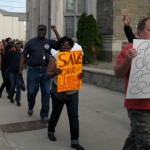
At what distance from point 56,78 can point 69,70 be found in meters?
0.23

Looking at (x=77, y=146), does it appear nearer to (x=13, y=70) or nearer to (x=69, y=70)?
(x=69, y=70)

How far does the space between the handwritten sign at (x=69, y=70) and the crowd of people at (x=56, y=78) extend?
0.08 meters

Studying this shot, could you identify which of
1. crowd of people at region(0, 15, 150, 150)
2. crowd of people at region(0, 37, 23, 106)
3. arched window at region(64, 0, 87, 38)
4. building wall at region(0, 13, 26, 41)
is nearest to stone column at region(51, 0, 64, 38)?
arched window at region(64, 0, 87, 38)

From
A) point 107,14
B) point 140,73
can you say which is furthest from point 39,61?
point 107,14

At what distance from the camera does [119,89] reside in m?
11.6

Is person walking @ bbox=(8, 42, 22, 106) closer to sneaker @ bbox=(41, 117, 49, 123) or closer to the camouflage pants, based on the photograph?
sneaker @ bbox=(41, 117, 49, 123)

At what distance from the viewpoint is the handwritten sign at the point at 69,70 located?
5.88 meters

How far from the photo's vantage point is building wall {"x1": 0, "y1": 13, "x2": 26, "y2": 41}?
83938 mm

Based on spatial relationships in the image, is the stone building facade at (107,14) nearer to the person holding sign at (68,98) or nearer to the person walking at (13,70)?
the person walking at (13,70)

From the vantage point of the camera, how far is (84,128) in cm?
719

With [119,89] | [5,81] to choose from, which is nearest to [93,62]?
[119,89]

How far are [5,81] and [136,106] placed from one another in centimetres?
746

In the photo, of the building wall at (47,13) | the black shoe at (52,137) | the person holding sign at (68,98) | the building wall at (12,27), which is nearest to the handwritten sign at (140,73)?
the person holding sign at (68,98)

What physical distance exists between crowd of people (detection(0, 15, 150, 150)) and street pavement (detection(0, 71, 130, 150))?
10.3 inches
